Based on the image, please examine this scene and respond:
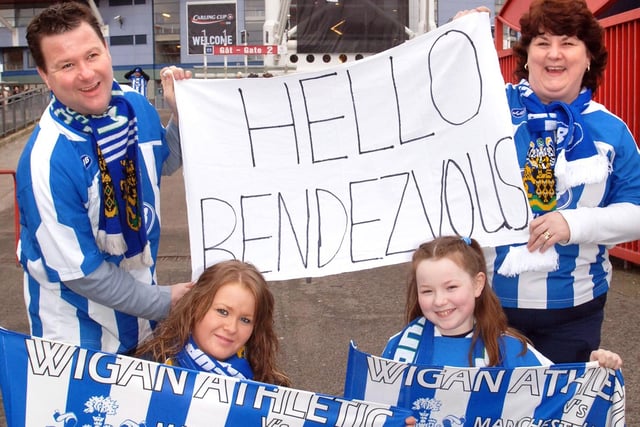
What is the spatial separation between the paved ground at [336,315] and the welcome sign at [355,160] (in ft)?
5.44

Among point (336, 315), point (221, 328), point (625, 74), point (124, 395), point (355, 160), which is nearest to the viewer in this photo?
point (124, 395)

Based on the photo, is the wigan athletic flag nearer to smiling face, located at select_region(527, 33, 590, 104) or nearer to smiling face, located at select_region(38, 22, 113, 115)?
smiling face, located at select_region(527, 33, 590, 104)

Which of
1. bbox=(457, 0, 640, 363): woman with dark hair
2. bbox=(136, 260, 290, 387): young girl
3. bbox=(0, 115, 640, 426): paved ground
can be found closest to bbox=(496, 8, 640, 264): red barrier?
bbox=(0, 115, 640, 426): paved ground

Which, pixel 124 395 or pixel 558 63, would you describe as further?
pixel 558 63

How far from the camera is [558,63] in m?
2.66

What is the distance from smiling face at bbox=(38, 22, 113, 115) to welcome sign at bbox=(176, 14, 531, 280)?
47 cm

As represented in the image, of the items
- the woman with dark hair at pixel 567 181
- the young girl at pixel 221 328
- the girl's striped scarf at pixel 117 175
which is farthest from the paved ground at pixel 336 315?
the girl's striped scarf at pixel 117 175

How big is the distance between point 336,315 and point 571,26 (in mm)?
3825

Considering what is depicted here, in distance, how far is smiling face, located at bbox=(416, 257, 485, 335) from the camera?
8.45 ft

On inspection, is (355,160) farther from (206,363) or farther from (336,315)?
(336,315)

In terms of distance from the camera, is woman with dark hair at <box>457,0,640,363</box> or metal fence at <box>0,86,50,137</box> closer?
woman with dark hair at <box>457,0,640,363</box>

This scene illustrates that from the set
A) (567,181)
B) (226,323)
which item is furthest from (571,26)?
(226,323)

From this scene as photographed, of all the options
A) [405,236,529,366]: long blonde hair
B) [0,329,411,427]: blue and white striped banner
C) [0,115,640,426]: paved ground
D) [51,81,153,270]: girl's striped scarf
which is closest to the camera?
[0,329,411,427]: blue and white striped banner

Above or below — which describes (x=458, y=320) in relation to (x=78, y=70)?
below
